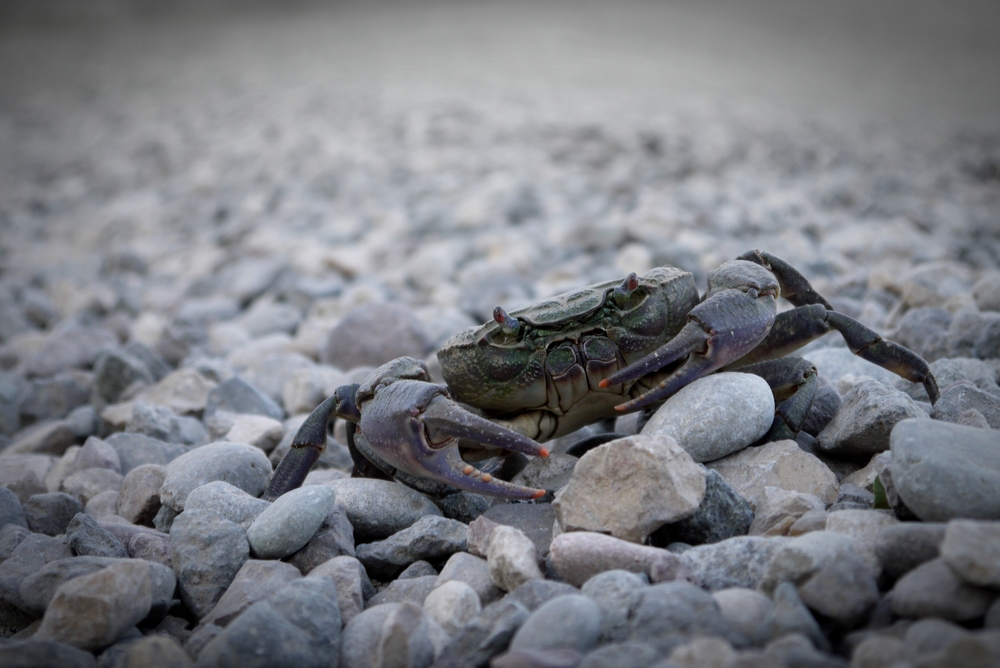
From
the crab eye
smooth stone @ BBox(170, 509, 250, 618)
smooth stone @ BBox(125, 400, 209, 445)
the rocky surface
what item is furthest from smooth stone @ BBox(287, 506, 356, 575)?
smooth stone @ BBox(125, 400, 209, 445)

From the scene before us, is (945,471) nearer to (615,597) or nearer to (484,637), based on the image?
(615,597)

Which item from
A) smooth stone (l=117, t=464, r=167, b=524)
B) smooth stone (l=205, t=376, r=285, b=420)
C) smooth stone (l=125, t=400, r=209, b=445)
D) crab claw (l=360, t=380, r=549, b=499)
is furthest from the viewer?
smooth stone (l=205, t=376, r=285, b=420)

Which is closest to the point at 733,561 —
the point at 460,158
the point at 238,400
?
the point at 238,400

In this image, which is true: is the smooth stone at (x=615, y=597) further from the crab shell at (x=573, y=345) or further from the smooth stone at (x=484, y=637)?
the crab shell at (x=573, y=345)

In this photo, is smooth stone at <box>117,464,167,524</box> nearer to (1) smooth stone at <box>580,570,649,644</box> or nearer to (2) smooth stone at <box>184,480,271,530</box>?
(2) smooth stone at <box>184,480,271,530</box>

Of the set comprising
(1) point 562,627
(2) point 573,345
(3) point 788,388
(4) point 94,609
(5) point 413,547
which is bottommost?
(5) point 413,547

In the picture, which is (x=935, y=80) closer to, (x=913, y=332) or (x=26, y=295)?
(x=913, y=332)

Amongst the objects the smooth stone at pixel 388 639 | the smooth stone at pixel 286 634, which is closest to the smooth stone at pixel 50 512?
the smooth stone at pixel 286 634

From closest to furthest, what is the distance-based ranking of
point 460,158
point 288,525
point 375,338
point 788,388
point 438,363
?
point 288,525
point 788,388
point 438,363
point 375,338
point 460,158
